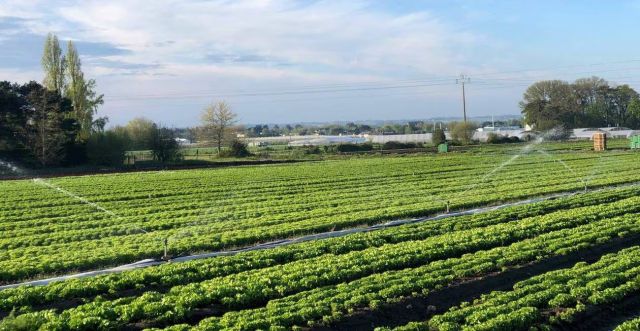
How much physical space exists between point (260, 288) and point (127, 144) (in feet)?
235

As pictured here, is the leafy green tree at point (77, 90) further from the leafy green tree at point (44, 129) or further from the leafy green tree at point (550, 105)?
the leafy green tree at point (550, 105)

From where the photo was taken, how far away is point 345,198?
37719 millimetres

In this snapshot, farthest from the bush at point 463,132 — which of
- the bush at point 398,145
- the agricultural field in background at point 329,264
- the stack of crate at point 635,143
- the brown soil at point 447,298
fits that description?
the brown soil at point 447,298

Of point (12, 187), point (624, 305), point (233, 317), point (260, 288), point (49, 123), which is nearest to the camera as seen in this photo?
point (233, 317)

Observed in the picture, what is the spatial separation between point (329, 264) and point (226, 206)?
1797cm

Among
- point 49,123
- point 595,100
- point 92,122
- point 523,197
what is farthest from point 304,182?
point 595,100

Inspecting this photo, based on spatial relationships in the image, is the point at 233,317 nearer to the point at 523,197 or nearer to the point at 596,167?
the point at 523,197

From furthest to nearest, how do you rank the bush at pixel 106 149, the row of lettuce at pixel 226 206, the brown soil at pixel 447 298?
the bush at pixel 106 149, the row of lettuce at pixel 226 206, the brown soil at pixel 447 298

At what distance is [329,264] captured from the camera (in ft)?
57.7

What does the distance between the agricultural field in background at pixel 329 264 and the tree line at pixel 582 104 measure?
12170 cm

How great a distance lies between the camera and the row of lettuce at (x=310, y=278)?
1322 cm

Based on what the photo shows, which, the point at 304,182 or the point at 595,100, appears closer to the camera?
the point at 304,182

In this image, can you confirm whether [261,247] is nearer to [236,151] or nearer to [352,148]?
[236,151]

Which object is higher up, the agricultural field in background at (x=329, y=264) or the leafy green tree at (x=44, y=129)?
the leafy green tree at (x=44, y=129)
